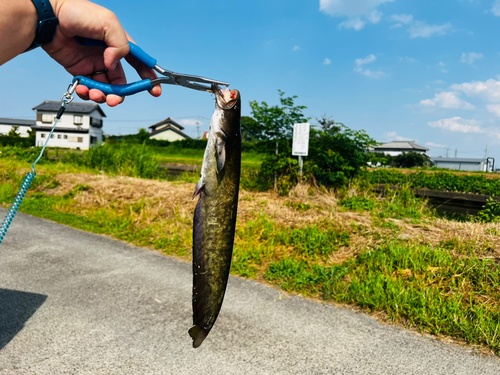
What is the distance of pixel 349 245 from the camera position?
5957 mm

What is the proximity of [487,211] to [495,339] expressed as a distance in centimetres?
510

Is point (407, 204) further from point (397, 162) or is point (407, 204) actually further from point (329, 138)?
point (397, 162)

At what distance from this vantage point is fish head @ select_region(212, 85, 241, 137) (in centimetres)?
127

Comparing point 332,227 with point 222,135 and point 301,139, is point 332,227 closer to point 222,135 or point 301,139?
point 301,139

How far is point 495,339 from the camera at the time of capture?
366 cm

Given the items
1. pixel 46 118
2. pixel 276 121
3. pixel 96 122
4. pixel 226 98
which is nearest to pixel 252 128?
pixel 276 121

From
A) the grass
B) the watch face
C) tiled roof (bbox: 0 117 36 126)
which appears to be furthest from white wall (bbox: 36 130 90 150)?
the watch face

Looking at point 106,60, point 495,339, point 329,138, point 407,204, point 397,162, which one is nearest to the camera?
point 106,60

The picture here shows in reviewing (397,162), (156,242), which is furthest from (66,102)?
(397,162)

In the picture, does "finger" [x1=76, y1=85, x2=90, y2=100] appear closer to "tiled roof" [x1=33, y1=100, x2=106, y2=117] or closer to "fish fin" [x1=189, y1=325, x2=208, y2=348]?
"fish fin" [x1=189, y1=325, x2=208, y2=348]

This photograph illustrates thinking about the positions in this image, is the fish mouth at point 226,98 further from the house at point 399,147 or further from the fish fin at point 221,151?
the house at point 399,147

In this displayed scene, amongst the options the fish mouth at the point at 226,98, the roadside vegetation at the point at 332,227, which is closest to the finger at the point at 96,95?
the fish mouth at the point at 226,98

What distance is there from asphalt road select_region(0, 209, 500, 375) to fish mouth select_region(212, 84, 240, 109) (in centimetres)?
274

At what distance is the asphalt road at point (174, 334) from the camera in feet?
10.8
